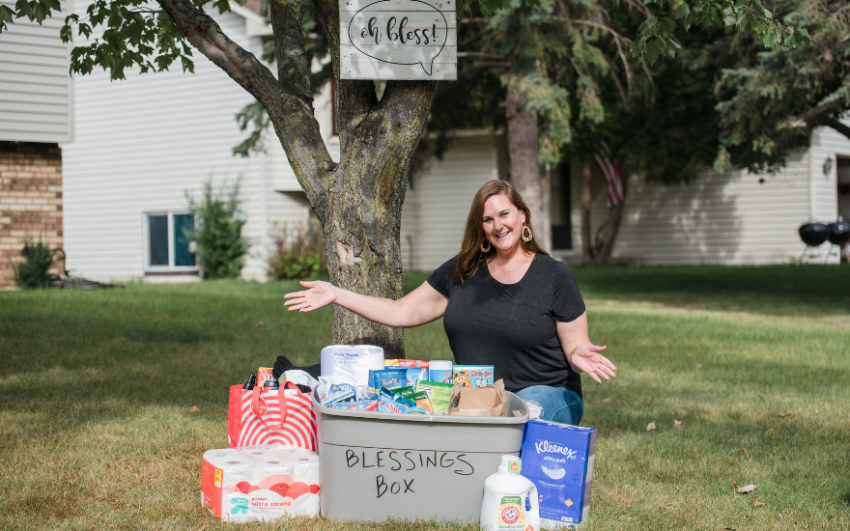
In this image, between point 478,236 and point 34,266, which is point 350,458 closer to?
point 478,236

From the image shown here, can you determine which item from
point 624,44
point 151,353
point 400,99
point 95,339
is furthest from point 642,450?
point 624,44

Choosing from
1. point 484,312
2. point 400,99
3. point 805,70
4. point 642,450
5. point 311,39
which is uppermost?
point 311,39

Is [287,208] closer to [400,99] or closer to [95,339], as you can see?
[95,339]

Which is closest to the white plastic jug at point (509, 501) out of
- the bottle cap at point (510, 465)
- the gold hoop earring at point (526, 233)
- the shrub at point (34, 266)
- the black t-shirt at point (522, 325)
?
the bottle cap at point (510, 465)

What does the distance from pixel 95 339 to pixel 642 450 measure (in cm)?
610

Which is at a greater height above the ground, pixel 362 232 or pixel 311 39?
pixel 311 39

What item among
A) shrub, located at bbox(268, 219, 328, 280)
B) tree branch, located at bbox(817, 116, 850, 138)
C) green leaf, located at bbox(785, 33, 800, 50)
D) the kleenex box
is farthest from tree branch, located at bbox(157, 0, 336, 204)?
shrub, located at bbox(268, 219, 328, 280)

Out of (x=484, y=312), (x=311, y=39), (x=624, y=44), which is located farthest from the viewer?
(x=311, y=39)

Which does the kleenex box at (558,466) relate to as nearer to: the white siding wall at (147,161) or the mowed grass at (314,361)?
the mowed grass at (314,361)

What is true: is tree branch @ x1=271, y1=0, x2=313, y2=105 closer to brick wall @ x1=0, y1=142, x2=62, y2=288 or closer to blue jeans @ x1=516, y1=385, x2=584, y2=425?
blue jeans @ x1=516, y1=385, x2=584, y2=425

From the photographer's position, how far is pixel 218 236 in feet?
62.4

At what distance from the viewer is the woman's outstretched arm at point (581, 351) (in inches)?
146

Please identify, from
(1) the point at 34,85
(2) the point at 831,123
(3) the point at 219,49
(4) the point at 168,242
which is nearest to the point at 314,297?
(3) the point at 219,49

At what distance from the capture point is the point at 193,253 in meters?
19.8
